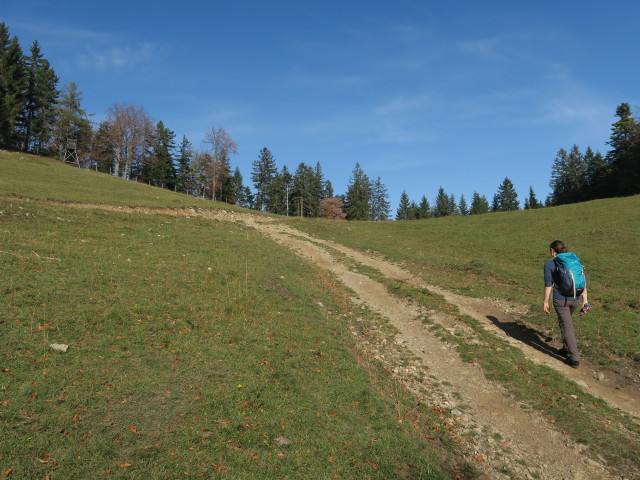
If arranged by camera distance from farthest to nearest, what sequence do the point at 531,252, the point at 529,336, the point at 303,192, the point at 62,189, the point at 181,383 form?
the point at 303,192
the point at 62,189
the point at 531,252
the point at 529,336
the point at 181,383

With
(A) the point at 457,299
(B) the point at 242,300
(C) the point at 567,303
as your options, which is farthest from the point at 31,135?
(C) the point at 567,303

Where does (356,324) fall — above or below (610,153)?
below

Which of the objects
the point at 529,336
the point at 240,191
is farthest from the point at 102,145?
the point at 529,336

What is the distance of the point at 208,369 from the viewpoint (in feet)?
23.9

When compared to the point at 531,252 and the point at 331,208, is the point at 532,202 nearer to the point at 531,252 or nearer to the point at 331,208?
the point at 331,208

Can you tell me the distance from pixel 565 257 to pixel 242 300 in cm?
1005

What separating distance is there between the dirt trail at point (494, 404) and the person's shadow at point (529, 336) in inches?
5.8

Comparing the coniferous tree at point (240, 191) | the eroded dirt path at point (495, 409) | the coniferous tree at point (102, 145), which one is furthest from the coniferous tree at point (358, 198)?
the eroded dirt path at point (495, 409)

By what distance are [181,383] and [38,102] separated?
3125 inches

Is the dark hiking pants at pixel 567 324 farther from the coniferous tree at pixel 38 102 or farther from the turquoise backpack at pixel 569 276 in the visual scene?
the coniferous tree at pixel 38 102

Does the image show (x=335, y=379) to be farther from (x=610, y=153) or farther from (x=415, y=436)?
(x=610, y=153)

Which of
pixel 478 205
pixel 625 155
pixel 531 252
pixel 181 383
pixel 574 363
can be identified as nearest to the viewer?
pixel 181 383

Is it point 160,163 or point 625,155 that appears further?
point 160,163

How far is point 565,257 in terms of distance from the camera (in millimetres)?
9438
